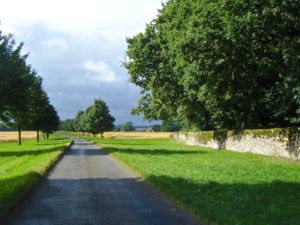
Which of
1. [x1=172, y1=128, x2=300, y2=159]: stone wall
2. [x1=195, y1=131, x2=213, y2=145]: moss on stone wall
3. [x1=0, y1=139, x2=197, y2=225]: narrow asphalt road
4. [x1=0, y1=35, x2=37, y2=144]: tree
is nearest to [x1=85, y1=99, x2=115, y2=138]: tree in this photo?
[x1=195, y1=131, x2=213, y2=145]: moss on stone wall

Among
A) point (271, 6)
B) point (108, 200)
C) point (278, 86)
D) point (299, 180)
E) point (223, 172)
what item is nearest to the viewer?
point (108, 200)

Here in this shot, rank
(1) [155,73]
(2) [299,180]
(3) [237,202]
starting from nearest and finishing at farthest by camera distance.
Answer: (3) [237,202]
(2) [299,180]
(1) [155,73]

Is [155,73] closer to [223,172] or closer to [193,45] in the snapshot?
[193,45]

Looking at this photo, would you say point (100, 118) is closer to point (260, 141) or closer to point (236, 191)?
point (260, 141)

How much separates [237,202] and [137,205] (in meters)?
2.60

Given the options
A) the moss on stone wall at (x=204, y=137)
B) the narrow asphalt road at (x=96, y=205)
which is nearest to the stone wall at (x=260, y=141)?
the moss on stone wall at (x=204, y=137)

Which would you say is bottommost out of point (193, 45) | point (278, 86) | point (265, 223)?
point (265, 223)

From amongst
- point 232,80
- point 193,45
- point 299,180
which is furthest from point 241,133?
point 299,180

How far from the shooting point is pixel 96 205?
523 inches

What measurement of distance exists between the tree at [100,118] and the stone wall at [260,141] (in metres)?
77.3

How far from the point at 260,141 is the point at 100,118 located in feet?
313

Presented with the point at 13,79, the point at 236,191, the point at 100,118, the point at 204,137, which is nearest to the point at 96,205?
the point at 236,191

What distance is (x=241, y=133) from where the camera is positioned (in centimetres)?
3850

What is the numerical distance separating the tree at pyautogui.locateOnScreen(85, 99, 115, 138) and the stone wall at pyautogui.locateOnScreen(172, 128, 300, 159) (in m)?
77.3
